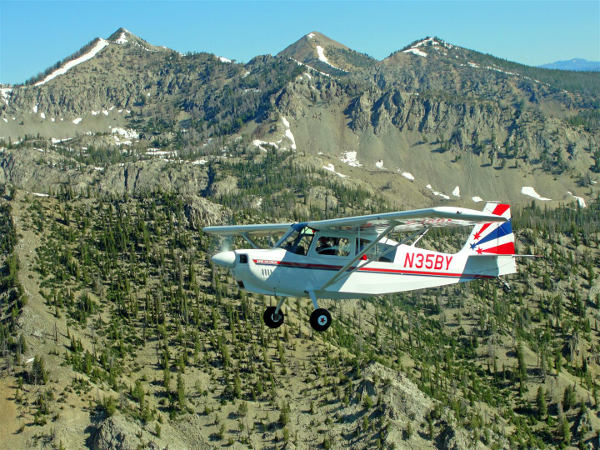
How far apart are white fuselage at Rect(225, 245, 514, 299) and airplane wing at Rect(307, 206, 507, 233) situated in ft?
5.79

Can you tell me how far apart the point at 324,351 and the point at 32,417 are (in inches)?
2229

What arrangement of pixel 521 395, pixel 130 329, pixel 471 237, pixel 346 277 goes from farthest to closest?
pixel 521 395
pixel 130 329
pixel 471 237
pixel 346 277

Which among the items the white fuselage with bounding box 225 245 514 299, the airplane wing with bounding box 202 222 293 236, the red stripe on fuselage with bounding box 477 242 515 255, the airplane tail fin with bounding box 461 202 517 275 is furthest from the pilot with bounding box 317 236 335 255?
the red stripe on fuselage with bounding box 477 242 515 255

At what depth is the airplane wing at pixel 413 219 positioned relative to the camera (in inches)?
1166

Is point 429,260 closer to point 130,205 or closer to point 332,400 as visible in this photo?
point 332,400

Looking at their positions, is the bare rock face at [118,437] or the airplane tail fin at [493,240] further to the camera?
the bare rock face at [118,437]

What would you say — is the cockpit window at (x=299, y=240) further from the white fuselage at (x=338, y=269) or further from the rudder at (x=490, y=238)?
the rudder at (x=490, y=238)

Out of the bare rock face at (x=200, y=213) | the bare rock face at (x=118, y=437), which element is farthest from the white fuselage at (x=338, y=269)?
the bare rock face at (x=200, y=213)

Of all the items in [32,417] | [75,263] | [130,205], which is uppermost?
[130,205]

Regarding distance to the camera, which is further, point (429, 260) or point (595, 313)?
point (595, 313)

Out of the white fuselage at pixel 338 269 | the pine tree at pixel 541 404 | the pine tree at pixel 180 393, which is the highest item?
the white fuselage at pixel 338 269

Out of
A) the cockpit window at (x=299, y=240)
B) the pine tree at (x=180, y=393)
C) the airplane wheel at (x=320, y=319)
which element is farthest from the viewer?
the pine tree at (x=180, y=393)

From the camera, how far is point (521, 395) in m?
153

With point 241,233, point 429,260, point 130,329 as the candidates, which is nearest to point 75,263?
point 130,329
